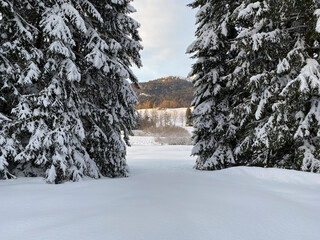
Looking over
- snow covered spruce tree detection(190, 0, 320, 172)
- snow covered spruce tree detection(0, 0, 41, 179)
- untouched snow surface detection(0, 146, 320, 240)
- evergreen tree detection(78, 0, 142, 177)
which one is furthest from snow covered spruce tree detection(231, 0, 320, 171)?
snow covered spruce tree detection(0, 0, 41, 179)

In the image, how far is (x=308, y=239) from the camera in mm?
2020

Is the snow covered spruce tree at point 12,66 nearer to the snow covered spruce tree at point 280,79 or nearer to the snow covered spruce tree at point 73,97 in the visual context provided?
the snow covered spruce tree at point 73,97

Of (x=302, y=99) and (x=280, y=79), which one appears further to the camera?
(x=280, y=79)

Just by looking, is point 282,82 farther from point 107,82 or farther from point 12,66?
point 12,66

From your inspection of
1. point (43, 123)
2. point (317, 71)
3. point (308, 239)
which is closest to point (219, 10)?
point (317, 71)

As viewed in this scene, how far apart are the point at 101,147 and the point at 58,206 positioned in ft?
12.9

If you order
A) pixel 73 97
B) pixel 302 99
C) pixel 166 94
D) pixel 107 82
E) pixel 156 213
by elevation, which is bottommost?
pixel 156 213

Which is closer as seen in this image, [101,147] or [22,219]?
[22,219]

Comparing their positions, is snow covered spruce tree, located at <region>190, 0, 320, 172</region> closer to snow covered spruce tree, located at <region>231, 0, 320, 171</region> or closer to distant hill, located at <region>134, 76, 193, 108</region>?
snow covered spruce tree, located at <region>231, 0, 320, 171</region>

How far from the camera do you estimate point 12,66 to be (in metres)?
4.72

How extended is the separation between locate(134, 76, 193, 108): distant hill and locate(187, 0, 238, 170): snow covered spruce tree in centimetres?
10518

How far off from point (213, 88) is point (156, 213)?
7.33 meters

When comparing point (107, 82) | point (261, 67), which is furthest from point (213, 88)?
point (107, 82)

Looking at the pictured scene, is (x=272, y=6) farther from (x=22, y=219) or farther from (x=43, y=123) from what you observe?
(x=22, y=219)
